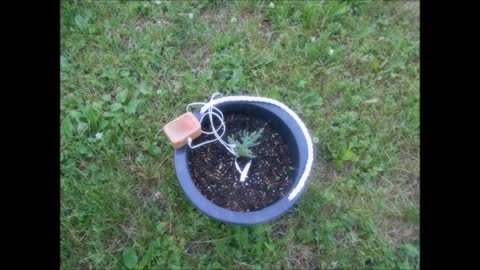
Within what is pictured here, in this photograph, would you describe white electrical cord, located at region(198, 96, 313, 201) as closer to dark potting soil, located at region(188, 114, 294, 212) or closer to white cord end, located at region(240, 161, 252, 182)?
dark potting soil, located at region(188, 114, 294, 212)

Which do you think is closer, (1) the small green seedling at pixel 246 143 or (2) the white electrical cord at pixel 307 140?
(2) the white electrical cord at pixel 307 140

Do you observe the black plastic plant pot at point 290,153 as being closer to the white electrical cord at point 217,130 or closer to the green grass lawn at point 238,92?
the white electrical cord at point 217,130

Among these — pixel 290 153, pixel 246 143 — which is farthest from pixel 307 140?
pixel 246 143

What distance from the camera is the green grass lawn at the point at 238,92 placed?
193 cm

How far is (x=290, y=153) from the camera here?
1901mm

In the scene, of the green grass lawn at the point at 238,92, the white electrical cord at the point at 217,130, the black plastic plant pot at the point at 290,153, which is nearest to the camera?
the black plastic plant pot at the point at 290,153

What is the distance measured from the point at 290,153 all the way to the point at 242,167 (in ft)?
0.71

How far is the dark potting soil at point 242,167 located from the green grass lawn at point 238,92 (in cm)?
15

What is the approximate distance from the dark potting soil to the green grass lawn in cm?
15

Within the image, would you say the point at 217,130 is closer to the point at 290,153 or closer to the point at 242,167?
the point at 242,167

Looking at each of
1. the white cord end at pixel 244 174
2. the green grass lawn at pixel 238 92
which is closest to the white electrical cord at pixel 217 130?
the white cord end at pixel 244 174

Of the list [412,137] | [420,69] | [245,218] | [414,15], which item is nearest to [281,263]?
[245,218]

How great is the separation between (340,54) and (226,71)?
0.62 m
